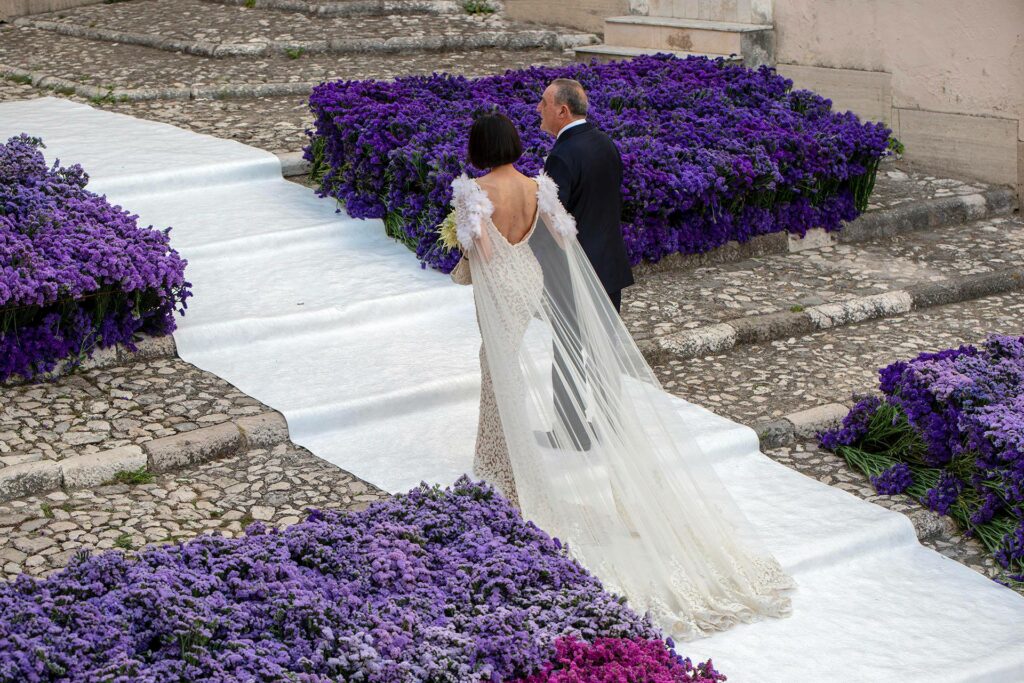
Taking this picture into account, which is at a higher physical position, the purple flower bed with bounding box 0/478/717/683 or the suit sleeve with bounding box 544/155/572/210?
the suit sleeve with bounding box 544/155/572/210

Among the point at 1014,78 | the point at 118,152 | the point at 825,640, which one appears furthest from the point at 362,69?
the point at 825,640

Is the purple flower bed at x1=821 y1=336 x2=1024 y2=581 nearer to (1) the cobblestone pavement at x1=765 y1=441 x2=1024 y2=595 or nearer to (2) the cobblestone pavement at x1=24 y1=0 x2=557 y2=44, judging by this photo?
(1) the cobblestone pavement at x1=765 y1=441 x2=1024 y2=595

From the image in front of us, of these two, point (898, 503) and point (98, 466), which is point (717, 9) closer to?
point (898, 503)

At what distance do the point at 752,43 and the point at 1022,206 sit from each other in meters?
2.91

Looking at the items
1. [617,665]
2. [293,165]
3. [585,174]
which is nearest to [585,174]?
[585,174]

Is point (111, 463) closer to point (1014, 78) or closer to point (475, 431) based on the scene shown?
point (475, 431)

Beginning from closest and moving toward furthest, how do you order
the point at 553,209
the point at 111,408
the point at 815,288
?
the point at 553,209 < the point at 111,408 < the point at 815,288

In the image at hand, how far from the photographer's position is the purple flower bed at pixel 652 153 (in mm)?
8469

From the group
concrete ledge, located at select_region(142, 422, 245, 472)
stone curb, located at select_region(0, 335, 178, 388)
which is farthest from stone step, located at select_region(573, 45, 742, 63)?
concrete ledge, located at select_region(142, 422, 245, 472)

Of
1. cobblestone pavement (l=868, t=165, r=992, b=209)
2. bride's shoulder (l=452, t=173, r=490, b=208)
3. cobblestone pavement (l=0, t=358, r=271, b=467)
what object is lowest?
cobblestone pavement (l=0, t=358, r=271, b=467)

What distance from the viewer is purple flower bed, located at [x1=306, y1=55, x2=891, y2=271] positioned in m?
8.47

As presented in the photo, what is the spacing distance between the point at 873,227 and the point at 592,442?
4.95 meters

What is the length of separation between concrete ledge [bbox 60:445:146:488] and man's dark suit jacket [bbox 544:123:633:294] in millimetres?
2258

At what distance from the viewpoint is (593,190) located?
6.18 meters
